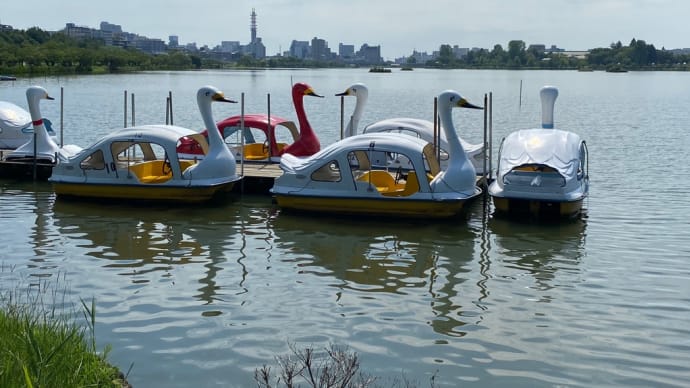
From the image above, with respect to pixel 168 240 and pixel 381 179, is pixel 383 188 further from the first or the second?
pixel 168 240

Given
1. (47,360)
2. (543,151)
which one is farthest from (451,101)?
(47,360)

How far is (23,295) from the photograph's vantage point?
13.0 metres

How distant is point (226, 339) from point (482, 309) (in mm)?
3937

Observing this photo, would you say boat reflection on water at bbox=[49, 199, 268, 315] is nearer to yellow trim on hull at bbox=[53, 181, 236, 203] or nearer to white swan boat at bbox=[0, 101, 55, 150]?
yellow trim on hull at bbox=[53, 181, 236, 203]

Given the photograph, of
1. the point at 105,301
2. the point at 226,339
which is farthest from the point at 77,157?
the point at 226,339

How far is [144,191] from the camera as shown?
20.8 m

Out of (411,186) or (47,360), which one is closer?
(47,360)

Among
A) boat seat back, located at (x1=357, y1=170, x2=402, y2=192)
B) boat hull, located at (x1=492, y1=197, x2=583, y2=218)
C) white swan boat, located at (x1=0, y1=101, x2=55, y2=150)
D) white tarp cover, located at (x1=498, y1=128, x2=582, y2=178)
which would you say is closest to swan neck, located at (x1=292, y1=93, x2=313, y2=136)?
boat seat back, located at (x1=357, y1=170, x2=402, y2=192)

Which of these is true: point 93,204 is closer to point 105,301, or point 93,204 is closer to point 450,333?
point 105,301

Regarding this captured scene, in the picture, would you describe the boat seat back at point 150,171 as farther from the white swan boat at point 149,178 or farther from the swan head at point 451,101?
the swan head at point 451,101

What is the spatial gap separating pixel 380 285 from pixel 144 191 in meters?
8.91

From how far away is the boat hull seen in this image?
18.8 m

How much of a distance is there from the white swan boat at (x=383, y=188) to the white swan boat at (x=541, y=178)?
751 millimetres

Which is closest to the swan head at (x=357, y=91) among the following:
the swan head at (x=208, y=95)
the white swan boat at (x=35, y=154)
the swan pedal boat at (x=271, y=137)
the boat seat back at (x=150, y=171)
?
the swan pedal boat at (x=271, y=137)
